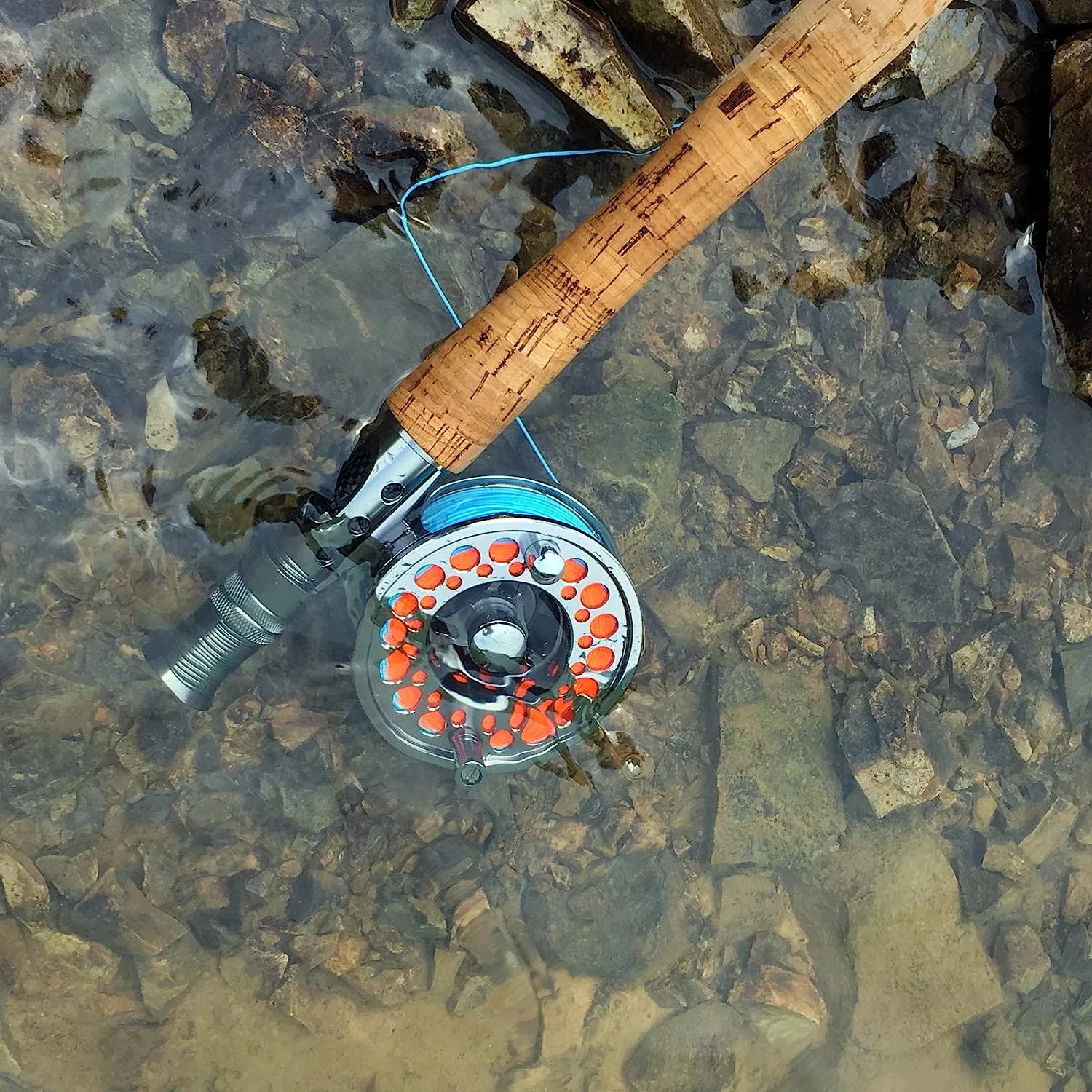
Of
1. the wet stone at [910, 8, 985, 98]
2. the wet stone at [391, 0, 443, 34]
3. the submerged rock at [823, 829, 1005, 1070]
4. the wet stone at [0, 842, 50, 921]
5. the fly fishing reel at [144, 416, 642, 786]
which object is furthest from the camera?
the submerged rock at [823, 829, 1005, 1070]

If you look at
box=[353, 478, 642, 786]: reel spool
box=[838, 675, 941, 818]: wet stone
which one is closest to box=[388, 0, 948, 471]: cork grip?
box=[353, 478, 642, 786]: reel spool

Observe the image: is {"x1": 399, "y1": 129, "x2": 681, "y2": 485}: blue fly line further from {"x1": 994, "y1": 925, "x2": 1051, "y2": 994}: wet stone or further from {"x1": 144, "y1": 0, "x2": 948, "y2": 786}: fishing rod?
{"x1": 994, "y1": 925, "x2": 1051, "y2": 994}: wet stone

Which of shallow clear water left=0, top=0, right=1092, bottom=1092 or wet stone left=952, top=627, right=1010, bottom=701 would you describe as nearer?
shallow clear water left=0, top=0, right=1092, bottom=1092

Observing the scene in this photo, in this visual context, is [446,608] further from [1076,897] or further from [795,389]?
[1076,897]

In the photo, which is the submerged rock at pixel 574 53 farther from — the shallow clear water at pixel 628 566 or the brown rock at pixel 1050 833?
the brown rock at pixel 1050 833

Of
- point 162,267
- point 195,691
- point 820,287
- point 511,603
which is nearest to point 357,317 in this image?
point 162,267

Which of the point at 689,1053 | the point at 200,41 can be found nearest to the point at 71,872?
the point at 689,1053
